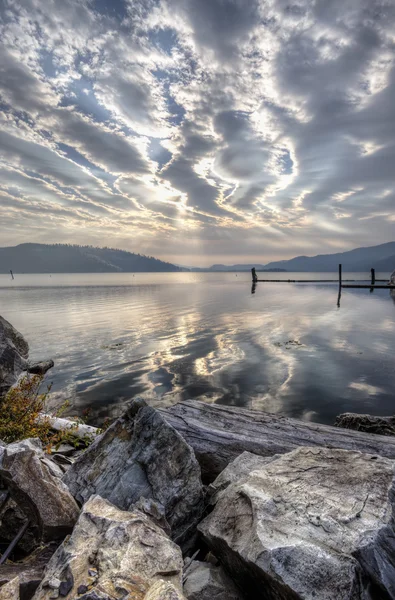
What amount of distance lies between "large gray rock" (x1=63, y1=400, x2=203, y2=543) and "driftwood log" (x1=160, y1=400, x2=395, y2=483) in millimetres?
1374

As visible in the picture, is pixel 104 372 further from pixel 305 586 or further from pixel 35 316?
pixel 35 316

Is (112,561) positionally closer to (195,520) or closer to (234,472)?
(195,520)

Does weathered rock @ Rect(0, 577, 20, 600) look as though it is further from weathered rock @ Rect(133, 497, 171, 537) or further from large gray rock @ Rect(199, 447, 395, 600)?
large gray rock @ Rect(199, 447, 395, 600)

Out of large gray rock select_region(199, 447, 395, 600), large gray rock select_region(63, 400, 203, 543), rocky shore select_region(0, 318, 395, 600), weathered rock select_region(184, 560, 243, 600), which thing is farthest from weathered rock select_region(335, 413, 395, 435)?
weathered rock select_region(184, 560, 243, 600)

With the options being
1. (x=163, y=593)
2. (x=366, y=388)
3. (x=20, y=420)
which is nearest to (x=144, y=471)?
(x=163, y=593)

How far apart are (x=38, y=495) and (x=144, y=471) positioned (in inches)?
53.7

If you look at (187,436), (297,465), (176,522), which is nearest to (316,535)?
(297,465)

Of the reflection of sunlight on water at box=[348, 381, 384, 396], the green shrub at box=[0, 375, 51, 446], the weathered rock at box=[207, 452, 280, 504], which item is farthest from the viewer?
the reflection of sunlight on water at box=[348, 381, 384, 396]

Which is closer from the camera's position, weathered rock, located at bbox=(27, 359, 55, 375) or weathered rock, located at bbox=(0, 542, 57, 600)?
weathered rock, located at bbox=(0, 542, 57, 600)

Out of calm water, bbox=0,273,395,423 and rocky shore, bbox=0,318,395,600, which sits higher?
rocky shore, bbox=0,318,395,600

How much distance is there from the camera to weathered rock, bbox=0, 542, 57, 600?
2.78 metres

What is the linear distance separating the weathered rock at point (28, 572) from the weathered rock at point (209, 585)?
4.94 feet

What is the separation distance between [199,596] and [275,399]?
11098 millimetres

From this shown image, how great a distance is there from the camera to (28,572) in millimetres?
2959
